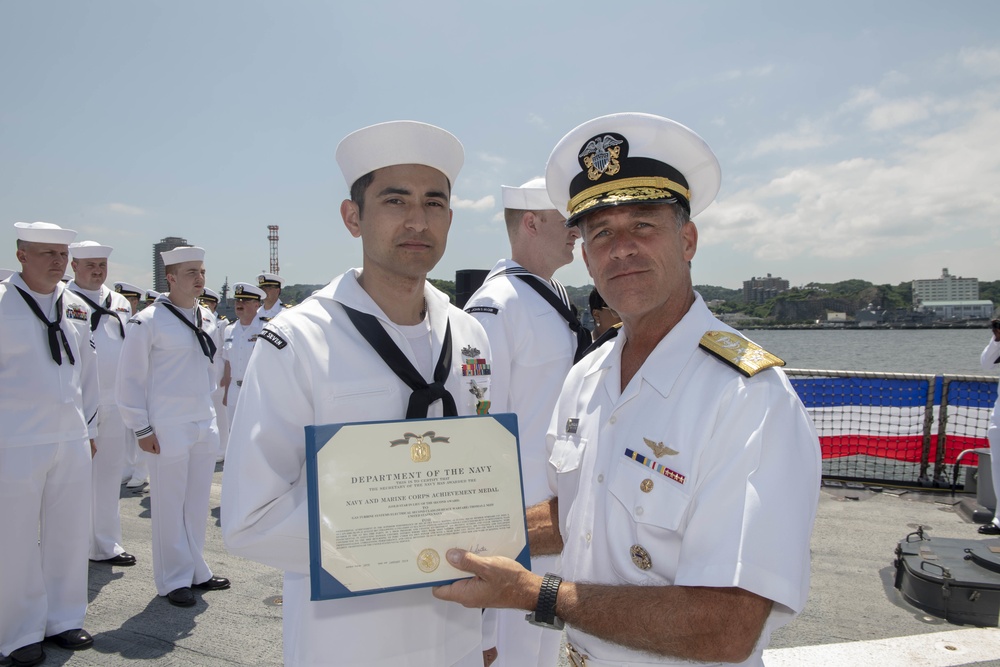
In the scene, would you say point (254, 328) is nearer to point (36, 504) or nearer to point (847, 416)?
point (36, 504)

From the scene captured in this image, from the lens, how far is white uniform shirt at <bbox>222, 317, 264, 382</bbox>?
33.4 feet

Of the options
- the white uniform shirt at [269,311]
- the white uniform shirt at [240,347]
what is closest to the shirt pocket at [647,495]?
the white uniform shirt at [240,347]

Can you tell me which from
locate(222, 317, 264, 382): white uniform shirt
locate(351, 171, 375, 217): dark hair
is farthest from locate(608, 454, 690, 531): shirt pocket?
locate(222, 317, 264, 382): white uniform shirt

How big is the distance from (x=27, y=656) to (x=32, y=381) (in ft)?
5.63

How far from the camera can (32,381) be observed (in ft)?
14.1

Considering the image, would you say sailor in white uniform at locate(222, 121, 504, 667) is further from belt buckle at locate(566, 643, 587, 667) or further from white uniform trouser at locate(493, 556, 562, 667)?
white uniform trouser at locate(493, 556, 562, 667)

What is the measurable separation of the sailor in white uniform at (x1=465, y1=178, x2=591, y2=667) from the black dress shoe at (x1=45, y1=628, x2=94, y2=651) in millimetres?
2825

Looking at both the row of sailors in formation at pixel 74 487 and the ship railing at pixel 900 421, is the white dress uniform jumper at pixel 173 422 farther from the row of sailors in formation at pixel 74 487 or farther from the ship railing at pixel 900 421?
the ship railing at pixel 900 421

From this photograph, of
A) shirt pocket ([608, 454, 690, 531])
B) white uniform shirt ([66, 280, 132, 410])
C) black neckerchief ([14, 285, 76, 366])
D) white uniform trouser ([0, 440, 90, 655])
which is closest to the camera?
shirt pocket ([608, 454, 690, 531])

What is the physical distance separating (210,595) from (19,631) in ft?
4.02

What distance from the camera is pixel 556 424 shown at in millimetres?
2236

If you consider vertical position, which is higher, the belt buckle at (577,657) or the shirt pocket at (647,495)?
the shirt pocket at (647,495)

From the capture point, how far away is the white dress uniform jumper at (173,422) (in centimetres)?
496

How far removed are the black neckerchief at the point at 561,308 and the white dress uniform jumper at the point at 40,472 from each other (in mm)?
3271
